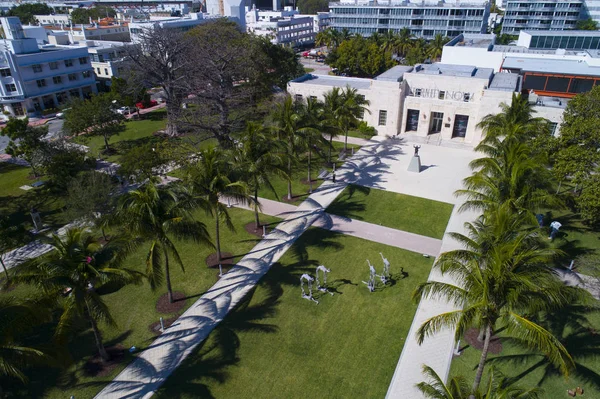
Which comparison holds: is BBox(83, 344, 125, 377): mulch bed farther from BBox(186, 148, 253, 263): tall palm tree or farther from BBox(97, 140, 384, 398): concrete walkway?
BBox(186, 148, 253, 263): tall palm tree

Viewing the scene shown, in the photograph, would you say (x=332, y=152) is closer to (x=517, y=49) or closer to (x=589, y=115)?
(x=589, y=115)

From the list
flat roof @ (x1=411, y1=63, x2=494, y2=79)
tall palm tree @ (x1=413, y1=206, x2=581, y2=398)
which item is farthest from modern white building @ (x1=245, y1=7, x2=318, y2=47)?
tall palm tree @ (x1=413, y1=206, x2=581, y2=398)

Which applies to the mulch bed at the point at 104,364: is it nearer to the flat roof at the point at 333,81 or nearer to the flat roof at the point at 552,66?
the flat roof at the point at 333,81

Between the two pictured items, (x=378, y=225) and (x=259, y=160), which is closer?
(x=259, y=160)

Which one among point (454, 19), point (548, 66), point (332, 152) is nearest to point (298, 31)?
point (454, 19)

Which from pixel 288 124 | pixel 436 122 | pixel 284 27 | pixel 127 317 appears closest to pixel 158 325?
pixel 127 317

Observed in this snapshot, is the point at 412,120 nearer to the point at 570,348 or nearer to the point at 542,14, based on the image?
the point at 570,348
